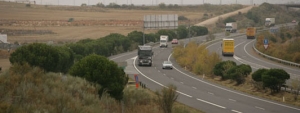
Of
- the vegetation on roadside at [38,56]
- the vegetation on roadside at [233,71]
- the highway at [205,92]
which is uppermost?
the vegetation on roadside at [38,56]

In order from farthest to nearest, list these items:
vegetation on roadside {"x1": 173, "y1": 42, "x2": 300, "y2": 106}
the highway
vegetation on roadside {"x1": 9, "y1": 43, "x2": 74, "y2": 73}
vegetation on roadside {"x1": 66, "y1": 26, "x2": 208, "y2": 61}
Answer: vegetation on roadside {"x1": 66, "y1": 26, "x2": 208, "y2": 61}
vegetation on roadside {"x1": 173, "y1": 42, "x2": 300, "y2": 106}
vegetation on roadside {"x1": 9, "y1": 43, "x2": 74, "y2": 73}
the highway

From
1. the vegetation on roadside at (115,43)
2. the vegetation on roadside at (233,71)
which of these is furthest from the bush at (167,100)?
the vegetation on roadside at (115,43)

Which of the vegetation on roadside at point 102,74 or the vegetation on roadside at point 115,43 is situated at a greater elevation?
the vegetation on roadside at point 102,74

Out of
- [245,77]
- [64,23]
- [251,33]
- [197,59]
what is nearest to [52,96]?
[245,77]

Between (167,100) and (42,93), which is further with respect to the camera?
(167,100)

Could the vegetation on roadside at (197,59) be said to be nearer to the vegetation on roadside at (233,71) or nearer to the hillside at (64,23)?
the vegetation on roadside at (233,71)

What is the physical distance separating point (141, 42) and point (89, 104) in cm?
7448

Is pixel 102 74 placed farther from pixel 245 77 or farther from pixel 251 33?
pixel 251 33

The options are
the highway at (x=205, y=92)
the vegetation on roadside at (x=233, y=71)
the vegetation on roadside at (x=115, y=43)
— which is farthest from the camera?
the vegetation on roadside at (x=115, y=43)

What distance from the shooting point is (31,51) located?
39062 mm

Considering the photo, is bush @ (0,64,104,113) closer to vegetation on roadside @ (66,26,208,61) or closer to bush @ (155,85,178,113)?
bush @ (155,85,178,113)

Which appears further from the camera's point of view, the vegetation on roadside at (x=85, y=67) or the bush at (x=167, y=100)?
the vegetation on roadside at (x=85, y=67)

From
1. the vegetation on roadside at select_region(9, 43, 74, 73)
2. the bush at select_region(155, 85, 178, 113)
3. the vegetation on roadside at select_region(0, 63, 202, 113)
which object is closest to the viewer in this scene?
the vegetation on roadside at select_region(0, 63, 202, 113)

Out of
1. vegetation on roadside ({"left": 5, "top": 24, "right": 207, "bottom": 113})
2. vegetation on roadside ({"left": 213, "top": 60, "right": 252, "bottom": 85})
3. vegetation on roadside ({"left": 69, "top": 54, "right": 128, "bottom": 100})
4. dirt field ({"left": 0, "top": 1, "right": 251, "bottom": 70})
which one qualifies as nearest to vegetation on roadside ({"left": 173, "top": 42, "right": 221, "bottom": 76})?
vegetation on roadside ({"left": 213, "top": 60, "right": 252, "bottom": 85})
